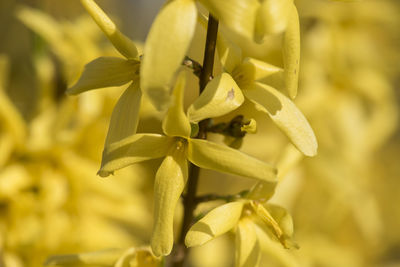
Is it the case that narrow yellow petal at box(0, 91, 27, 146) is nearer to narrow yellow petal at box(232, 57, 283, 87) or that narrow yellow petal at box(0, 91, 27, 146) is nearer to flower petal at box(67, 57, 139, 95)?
flower petal at box(67, 57, 139, 95)

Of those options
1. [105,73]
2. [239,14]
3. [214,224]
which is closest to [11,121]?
[105,73]

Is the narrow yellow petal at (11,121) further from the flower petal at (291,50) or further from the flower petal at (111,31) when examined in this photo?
the flower petal at (291,50)

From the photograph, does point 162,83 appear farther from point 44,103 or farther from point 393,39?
point 393,39

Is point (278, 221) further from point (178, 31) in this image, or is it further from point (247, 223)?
point (178, 31)

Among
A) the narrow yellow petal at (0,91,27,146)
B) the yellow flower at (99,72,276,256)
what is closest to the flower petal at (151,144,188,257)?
the yellow flower at (99,72,276,256)

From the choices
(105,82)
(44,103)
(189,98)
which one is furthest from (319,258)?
(105,82)
